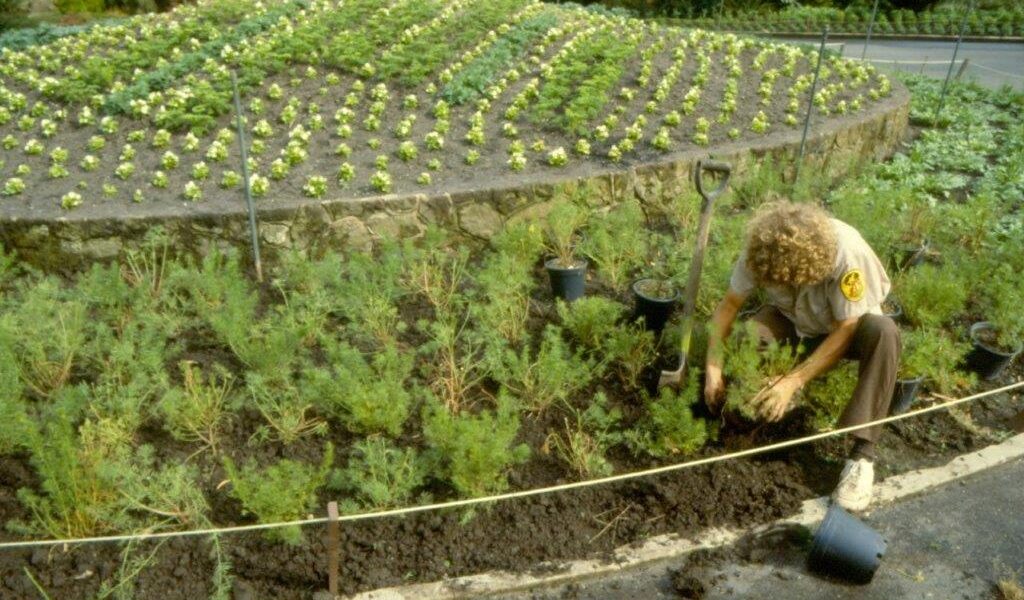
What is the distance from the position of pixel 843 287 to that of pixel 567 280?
1.63 m

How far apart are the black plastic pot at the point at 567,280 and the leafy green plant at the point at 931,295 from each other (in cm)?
171

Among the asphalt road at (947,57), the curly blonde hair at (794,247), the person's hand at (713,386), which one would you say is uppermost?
the curly blonde hair at (794,247)

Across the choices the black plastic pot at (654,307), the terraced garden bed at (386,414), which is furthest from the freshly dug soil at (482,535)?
the black plastic pot at (654,307)

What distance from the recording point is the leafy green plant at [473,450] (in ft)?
10.1

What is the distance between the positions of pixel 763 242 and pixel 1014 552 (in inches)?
61.1

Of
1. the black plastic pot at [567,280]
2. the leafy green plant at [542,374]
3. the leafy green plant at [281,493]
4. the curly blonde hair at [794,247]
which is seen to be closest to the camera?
the leafy green plant at [281,493]

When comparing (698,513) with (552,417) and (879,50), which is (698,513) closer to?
(552,417)

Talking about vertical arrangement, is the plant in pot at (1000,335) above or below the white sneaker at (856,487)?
above

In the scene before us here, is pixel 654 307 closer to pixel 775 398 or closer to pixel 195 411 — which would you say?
pixel 775 398

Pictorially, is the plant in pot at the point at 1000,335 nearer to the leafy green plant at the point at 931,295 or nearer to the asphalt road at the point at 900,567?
the leafy green plant at the point at 931,295

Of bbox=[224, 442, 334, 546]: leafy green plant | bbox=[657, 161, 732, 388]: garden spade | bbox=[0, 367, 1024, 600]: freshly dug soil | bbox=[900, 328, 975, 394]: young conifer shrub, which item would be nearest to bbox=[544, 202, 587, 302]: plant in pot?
bbox=[657, 161, 732, 388]: garden spade

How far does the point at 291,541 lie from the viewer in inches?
114

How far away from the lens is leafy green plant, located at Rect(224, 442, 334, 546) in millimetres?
2916

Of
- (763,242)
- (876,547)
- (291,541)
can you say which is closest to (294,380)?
(291,541)
